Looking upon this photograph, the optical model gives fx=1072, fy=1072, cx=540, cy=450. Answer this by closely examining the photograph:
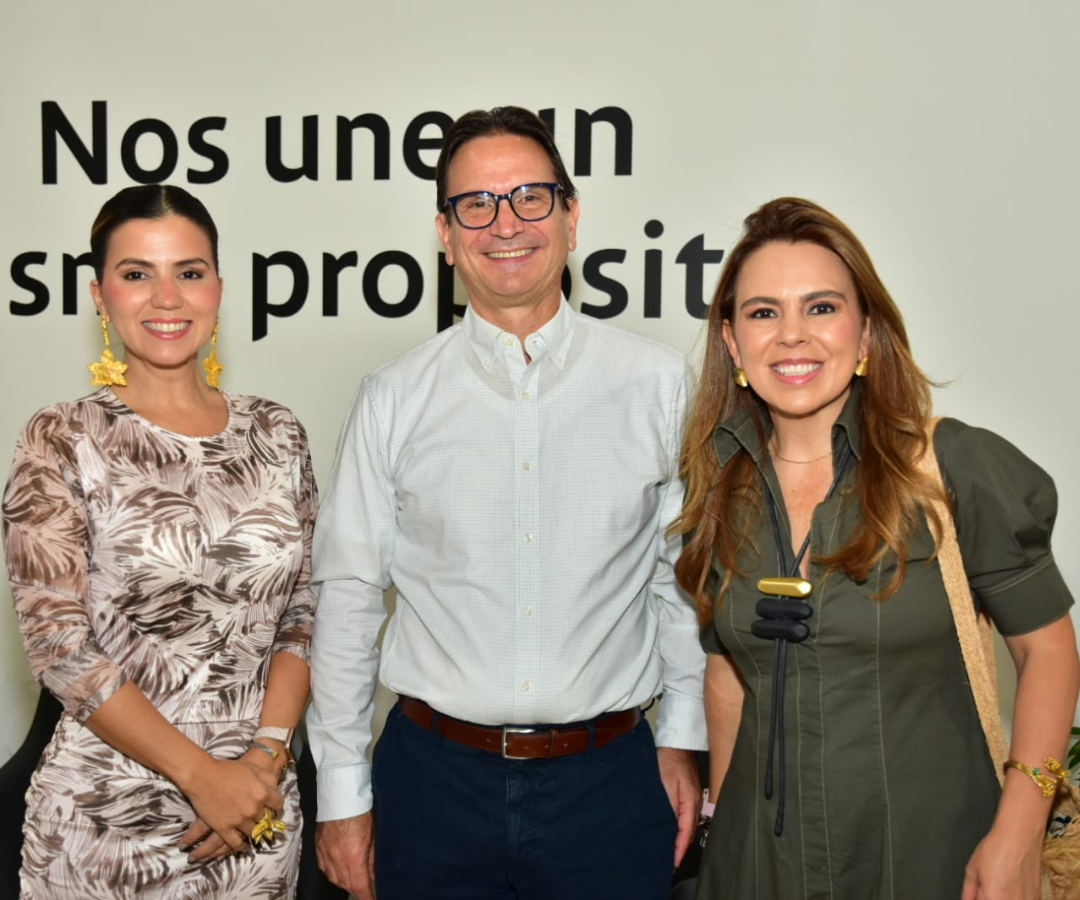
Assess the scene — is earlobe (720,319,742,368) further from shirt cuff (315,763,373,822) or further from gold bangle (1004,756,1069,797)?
shirt cuff (315,763,373,822)


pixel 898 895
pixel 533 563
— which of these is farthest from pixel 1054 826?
pixel 533 563

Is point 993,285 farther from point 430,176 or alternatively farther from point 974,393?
point 430,176

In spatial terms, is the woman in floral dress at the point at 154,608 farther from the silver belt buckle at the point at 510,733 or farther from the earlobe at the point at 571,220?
the earlobe at the point at 571,220

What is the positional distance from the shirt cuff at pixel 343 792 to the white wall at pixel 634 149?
1613mm

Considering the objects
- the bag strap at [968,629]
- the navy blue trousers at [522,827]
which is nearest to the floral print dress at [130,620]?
the navy blue trousers at [522,827]

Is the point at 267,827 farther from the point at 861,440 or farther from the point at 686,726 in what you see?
the point at 861,440

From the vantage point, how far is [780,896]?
185 cm

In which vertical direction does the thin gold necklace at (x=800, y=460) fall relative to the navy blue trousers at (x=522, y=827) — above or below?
above

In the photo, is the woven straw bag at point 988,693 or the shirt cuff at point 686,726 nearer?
the woven straw bag at point 988,693

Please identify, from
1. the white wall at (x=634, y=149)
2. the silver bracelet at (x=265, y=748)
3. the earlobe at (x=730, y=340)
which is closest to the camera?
the earlobe at (x=730, y=340)

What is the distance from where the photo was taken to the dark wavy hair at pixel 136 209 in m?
2.23

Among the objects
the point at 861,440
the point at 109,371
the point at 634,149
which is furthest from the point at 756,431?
the point at 634,149

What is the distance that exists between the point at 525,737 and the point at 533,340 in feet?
2.62

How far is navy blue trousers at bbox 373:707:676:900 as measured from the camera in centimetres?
206
